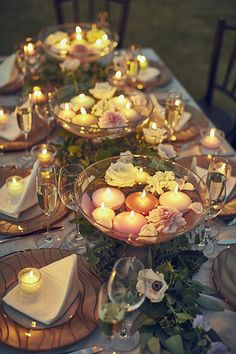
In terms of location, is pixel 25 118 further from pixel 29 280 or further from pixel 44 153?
pixel 29 280

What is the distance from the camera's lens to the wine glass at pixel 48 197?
1744mm

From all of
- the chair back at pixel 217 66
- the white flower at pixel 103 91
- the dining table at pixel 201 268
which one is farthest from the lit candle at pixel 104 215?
the chair back at pixel 217 66

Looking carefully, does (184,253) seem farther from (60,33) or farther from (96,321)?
(60,33)

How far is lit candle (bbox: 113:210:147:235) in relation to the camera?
1626 millimetres

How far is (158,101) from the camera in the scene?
8.56 feet

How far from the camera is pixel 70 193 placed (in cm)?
185

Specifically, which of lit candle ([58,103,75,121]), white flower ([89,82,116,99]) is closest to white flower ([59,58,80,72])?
white flower ([89,82,116,99])

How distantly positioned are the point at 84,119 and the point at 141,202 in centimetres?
58

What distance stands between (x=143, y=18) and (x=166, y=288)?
4.55 m

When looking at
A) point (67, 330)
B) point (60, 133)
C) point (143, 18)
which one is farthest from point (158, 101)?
point (143, 18)

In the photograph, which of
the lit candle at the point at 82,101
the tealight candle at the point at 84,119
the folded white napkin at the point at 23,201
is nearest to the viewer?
the folded white napkin at the point at 23,201

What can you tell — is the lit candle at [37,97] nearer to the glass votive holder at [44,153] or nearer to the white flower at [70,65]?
the glass votive holder at [44,153]

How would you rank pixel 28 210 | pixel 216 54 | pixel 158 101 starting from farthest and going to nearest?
1. pixel 216 54
2. pixel 158 101
3. pixel 28 210

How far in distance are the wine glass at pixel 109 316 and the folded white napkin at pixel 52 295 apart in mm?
212
